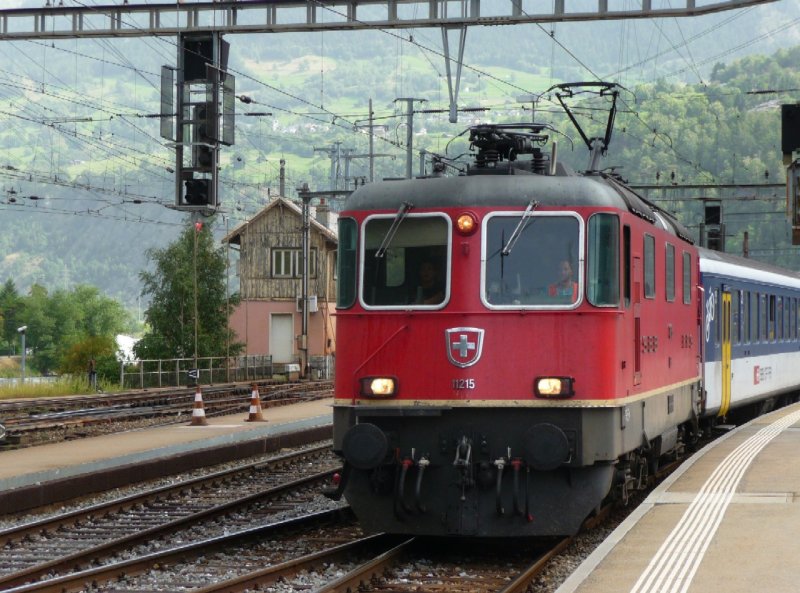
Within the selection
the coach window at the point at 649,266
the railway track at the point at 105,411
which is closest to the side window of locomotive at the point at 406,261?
the coach window at the point at 649,266

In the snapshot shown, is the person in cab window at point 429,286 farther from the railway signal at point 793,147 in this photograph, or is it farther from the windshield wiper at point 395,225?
the railway signal at point 793,147

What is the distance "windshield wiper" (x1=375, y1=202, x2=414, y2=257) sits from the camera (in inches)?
443

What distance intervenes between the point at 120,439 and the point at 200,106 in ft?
17.7

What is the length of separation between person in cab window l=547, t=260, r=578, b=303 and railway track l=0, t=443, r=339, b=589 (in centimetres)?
419

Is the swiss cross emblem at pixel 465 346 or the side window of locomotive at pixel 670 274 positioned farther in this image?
the side window of locomotive at pixel 670 274

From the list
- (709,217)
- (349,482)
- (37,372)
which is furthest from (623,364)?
(37,372)

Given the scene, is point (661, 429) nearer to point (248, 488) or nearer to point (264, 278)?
point (248, 488)

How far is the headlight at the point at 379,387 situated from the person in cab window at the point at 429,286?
0.68 meters

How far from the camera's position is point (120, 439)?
21531 millimetres

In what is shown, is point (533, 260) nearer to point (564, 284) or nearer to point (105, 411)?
point (564, 284)

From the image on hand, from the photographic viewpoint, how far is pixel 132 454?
18.2 meters

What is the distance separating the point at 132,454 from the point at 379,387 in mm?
8030

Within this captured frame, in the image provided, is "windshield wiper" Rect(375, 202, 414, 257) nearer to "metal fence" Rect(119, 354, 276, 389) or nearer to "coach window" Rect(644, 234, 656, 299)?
"coach window" Rect(644, 234, 656, 299)

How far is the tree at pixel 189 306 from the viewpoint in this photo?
54.7 m
